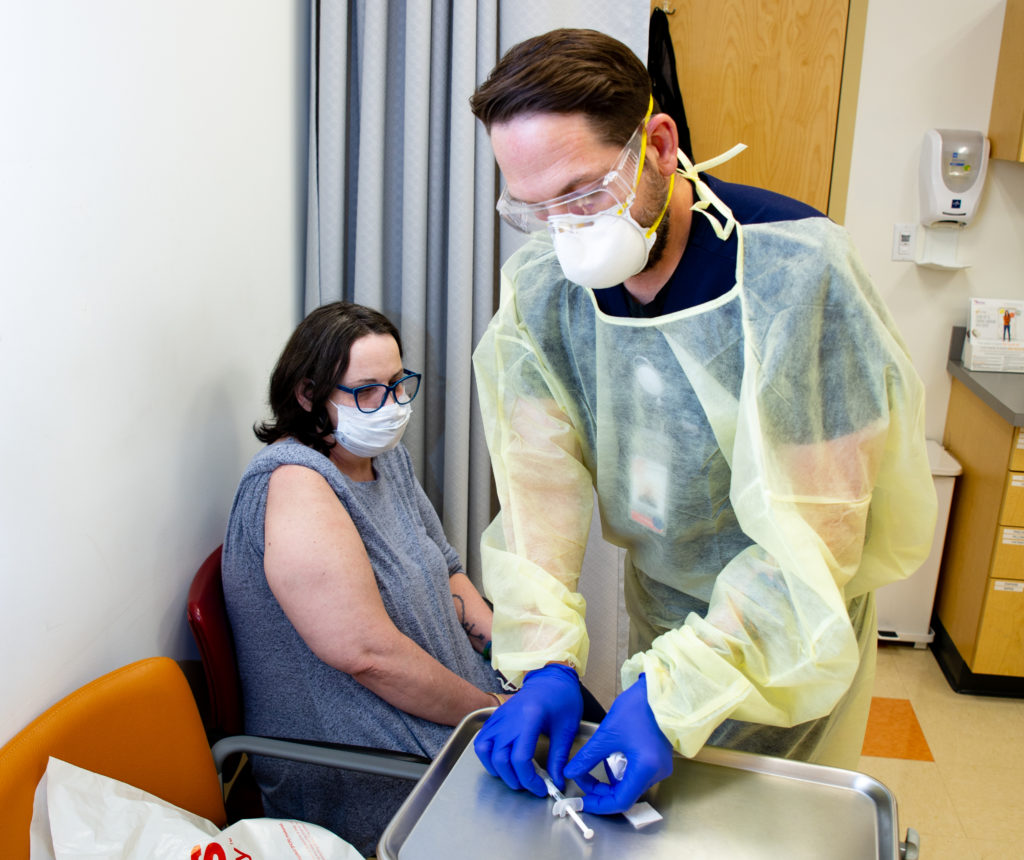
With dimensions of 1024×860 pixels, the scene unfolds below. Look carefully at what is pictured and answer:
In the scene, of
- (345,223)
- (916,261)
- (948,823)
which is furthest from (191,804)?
(916,261)

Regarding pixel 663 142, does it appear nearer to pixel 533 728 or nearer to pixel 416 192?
pixel 533 728

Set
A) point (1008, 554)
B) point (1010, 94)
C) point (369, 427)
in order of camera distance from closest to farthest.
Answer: point (369, 427), point (1008, 554), point (1010, 94)

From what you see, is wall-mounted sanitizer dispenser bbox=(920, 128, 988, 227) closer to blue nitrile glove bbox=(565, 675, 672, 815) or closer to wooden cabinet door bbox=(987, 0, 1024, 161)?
wooden cabinet door bbox=(987, 0, 1024, 161)

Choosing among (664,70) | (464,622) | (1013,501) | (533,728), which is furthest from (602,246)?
(1013,501)

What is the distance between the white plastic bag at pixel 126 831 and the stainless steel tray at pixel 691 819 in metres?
0.32

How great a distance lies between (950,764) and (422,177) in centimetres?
204

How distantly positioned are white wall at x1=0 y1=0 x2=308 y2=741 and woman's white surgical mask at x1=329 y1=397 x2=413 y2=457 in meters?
0.26

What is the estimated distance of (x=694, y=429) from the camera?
1.02 meters

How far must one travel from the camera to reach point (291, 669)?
1409mm

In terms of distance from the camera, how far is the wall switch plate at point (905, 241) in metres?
2.73

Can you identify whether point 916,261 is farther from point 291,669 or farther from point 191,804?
point 191,804

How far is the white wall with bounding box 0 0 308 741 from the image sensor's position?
1008 millimetres

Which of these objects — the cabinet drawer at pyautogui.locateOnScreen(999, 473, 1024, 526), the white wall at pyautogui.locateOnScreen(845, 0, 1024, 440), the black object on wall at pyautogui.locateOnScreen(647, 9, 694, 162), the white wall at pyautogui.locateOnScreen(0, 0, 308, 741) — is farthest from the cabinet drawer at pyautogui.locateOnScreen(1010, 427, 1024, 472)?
the white wall at pyautogui.locateOnScreen(0, 0, 308, 741)

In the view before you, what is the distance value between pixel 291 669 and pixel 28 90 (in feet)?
3.02
